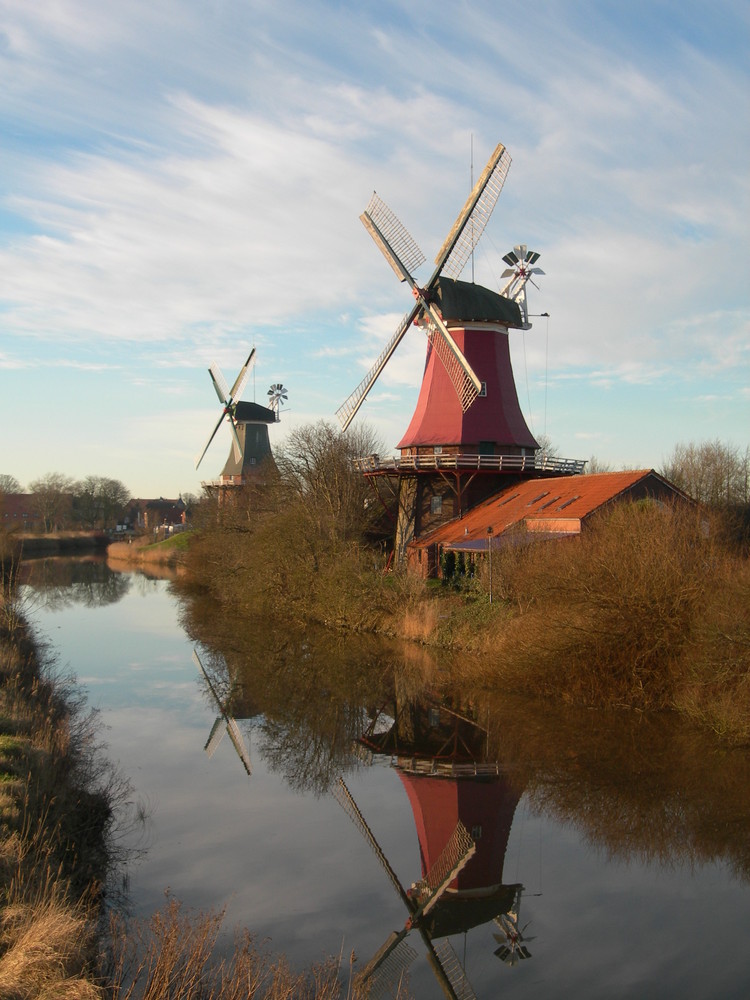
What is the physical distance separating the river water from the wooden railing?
30.6ft

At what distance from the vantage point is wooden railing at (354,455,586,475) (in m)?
25.5

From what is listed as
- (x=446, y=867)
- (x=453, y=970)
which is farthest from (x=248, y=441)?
(x=453, y=970)

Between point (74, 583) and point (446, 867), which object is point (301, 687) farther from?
point (74, 583)

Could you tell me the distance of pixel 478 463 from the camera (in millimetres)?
25531

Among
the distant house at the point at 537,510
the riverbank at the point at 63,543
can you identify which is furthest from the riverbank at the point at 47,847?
the riverbank at the point at 63,543

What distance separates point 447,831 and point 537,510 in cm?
1346

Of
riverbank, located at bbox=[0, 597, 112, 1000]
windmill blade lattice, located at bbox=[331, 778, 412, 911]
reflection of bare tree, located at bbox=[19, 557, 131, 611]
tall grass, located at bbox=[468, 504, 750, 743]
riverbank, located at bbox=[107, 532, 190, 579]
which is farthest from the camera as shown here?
riverbank, located at bbox=[107, 532, 190, 579]

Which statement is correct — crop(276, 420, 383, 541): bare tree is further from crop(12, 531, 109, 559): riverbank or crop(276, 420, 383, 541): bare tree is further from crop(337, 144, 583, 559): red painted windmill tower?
crop(12, 531, 109, 559): riverbank

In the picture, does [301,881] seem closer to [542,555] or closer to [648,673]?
[648,673]

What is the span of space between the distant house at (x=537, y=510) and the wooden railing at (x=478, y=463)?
2.16ft

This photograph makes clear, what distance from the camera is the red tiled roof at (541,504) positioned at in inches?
822

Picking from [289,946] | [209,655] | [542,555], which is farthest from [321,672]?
[289,946]

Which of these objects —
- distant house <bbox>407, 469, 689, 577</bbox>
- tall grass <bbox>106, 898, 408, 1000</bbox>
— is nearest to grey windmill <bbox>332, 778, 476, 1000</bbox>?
Result: tall grass <bbox>106, 898, 408, 1000</bbox>

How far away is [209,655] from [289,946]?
14465 mm
